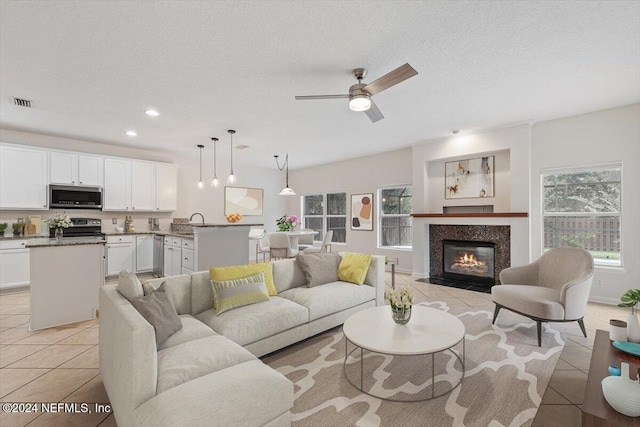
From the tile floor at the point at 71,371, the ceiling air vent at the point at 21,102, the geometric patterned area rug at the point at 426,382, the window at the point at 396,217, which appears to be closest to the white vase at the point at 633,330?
the tile floor at the point at 71,371

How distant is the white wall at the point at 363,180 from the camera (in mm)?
6461

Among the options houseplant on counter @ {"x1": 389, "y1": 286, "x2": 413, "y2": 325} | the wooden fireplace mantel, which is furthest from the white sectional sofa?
the wooden fireplace mantel

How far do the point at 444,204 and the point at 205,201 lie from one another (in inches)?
219

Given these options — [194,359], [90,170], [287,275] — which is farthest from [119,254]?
[194,359]

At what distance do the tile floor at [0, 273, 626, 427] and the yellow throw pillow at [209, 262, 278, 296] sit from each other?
44.6 inches

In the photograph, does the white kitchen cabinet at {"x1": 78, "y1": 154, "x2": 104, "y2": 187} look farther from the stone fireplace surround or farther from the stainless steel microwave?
the stone fireplace surround

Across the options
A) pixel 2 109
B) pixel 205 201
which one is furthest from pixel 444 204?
pixel 2 109

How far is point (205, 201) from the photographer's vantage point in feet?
24.0

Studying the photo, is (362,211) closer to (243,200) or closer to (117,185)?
(243,200)

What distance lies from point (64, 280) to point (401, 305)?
3803 mm

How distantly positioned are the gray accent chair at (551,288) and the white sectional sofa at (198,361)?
2166mm

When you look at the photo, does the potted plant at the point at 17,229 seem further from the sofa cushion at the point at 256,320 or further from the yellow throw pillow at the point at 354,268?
the yellow throw pillow at the point at 354,268

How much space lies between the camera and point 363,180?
23.7 feet

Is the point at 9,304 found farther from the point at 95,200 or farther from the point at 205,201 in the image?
the point at 205,201
